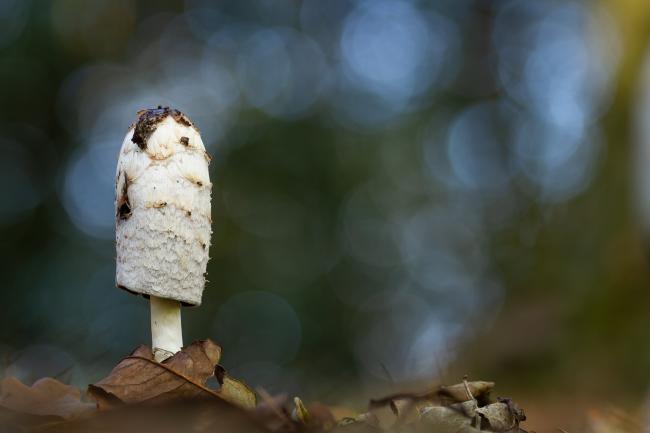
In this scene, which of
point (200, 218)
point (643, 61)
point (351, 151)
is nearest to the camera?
point (200, 218)

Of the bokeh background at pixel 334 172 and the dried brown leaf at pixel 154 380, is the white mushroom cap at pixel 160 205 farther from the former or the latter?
the bokeh background at pixel 334 172

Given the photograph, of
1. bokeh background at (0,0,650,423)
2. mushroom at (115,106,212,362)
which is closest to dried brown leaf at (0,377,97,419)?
mushroom at (115,106,212,362)

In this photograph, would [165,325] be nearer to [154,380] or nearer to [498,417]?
[154,380]

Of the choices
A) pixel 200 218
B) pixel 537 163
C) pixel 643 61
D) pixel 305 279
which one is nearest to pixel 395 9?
pixel 537 163

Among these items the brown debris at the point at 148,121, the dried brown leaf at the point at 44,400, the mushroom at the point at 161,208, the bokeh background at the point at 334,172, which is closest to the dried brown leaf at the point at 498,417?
the dried brown leaf at the point at 44,400

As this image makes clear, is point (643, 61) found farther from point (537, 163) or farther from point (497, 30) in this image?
point (497, 30)
